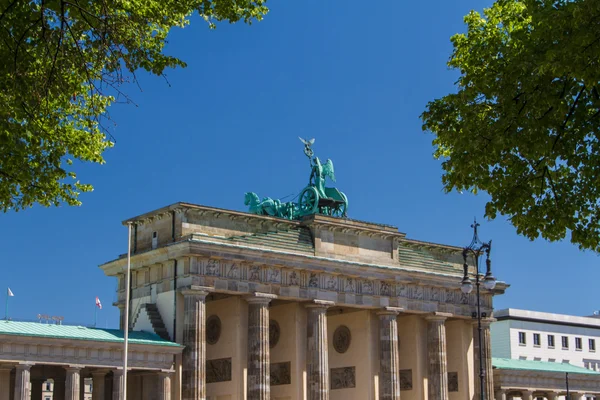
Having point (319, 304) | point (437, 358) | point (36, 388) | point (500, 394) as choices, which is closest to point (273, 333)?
point (319, 304)

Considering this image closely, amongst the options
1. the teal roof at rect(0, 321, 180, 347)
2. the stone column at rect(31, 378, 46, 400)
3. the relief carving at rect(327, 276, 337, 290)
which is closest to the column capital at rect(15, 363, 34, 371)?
the teal roof at rect(0, 321, 180, 347)

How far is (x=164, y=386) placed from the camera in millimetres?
50062

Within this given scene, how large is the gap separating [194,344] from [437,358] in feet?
62.4

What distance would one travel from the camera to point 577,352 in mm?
97375

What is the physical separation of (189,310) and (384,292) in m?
14.5

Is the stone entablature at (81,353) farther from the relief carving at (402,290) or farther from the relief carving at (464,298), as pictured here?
the relief carving at (464,298)

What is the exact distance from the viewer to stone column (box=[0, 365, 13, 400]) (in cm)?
4616

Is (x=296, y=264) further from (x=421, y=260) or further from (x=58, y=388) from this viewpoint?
(x=58, y=388)

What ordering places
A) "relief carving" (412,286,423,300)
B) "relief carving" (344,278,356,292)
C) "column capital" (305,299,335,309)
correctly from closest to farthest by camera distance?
1. "column capital" (305,299,335,309)
2. "relief carving" (344,278,356,292)
3. "relief carving" (412,286,423,300)

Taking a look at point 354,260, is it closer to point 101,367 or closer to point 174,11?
point 101,367

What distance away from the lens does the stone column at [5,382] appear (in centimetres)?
4616

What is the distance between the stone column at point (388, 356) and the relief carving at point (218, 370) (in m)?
10.8

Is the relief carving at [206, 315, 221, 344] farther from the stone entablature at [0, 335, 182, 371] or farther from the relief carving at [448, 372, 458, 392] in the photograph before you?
the relief carving at [448, 372, 458, 392]

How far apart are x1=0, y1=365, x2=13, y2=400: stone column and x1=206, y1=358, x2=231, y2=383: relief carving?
479 inches
